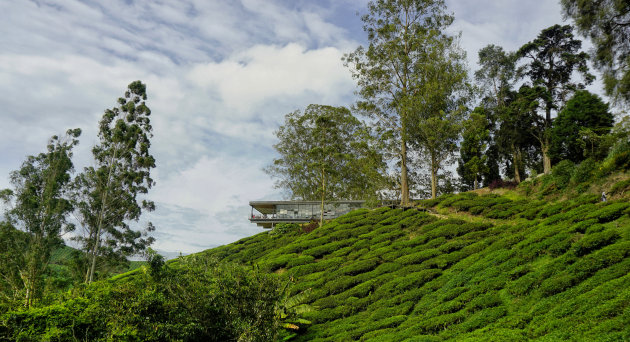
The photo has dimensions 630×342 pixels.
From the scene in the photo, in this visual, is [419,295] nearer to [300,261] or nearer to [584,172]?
[300,261]

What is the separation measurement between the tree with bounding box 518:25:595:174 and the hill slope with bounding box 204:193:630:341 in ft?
65.1

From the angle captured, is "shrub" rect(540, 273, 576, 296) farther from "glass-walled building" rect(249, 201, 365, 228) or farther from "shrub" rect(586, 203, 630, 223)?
"glass-walled building" rect(249, 201, 365, 228)

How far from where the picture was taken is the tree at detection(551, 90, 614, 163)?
29.0 metres

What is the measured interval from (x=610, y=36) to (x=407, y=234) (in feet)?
48.5

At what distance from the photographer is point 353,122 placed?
153ft

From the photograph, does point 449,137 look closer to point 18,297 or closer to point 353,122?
point 353,122

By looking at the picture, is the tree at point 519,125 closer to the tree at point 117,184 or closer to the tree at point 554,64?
the tree at point 554,64

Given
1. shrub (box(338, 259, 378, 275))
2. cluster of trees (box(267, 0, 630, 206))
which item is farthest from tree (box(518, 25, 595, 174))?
shrub (box(338, 259, 378, 275))

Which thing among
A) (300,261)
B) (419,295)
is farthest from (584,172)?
(300,261)

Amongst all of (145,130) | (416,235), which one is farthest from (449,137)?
(145,130)

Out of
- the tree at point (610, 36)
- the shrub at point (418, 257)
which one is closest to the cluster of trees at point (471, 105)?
the tree at point (610, 36)

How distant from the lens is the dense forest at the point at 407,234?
10.8 meters

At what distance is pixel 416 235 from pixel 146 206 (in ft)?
70.4

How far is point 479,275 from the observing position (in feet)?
43.5
